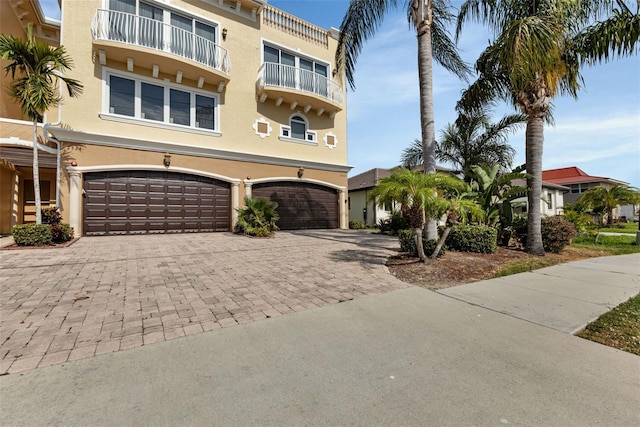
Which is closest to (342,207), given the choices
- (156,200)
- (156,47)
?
(156,200)

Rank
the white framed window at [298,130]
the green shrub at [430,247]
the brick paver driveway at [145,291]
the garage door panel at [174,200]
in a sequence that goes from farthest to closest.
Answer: the white framed window at [298,130], the garage door panel at [174,200], the green shrub at [430,247], the brick paver driveway at [145,291]

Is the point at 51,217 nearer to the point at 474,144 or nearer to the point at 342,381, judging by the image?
the point at 342,381

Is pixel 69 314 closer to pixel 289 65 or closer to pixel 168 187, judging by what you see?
pixel 168 187

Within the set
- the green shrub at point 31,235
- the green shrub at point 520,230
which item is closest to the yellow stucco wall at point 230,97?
the green shrub at point 31,235

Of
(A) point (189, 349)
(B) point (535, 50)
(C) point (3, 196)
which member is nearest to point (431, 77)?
(B) point (535, 50)

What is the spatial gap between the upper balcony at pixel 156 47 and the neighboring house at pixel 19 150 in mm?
3900

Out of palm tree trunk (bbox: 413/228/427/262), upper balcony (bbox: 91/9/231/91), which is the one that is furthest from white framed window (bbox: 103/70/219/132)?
palm tree trunk (bbox: 413/228/427/262)

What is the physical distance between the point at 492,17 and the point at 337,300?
10662mm

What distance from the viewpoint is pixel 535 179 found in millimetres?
8781

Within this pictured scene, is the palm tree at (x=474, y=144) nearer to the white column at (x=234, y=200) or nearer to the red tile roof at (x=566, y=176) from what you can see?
the white column at (x=234, y=200)

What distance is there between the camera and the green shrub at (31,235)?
7883 millimetres

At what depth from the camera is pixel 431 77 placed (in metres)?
8.38

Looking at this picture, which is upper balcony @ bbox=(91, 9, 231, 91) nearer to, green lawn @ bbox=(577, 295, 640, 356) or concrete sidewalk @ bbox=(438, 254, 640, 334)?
concrete sidewalk @ bbox=(438, 254, 640, 334)

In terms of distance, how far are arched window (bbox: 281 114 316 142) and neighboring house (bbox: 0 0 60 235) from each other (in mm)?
9774
